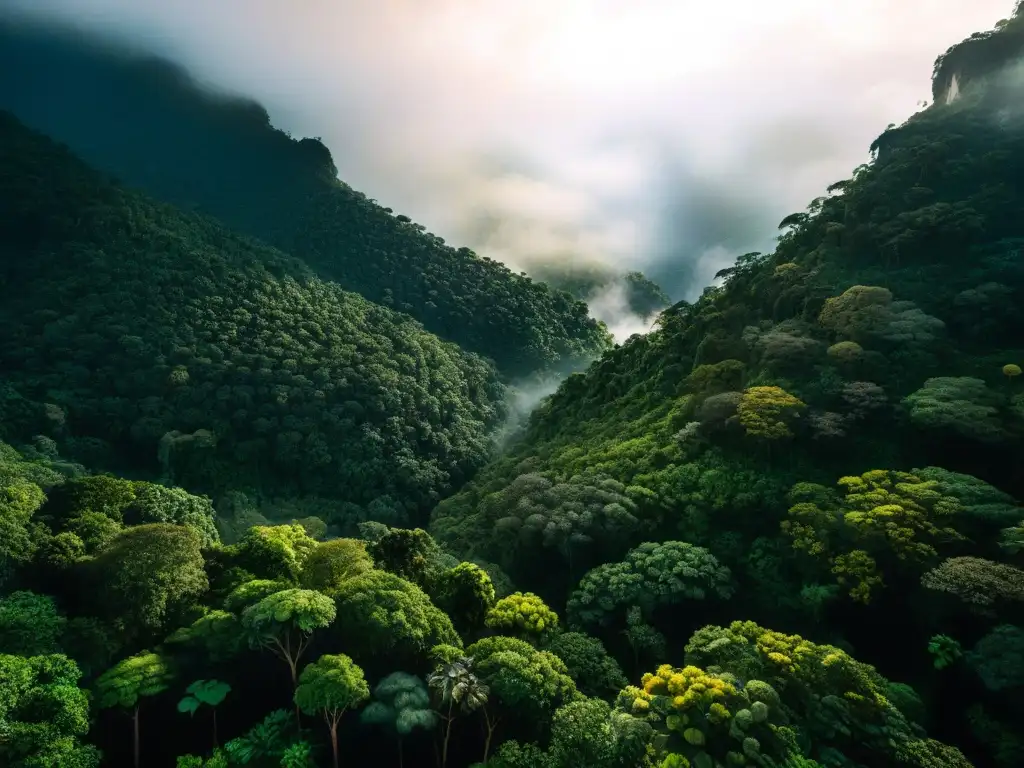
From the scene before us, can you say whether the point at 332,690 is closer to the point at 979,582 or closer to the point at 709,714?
the point at 709,714

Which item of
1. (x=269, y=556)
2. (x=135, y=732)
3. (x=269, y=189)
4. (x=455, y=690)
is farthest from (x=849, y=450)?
(x=269, y=189)

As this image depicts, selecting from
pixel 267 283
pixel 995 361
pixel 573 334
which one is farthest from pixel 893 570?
pixel 573 334

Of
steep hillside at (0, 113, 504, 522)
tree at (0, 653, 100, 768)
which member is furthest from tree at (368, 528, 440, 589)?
steep hillside at (0, 113, 504, 522)

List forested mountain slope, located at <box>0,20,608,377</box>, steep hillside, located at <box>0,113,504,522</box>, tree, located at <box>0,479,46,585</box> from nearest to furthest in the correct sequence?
tree, located at <box>0,479,46,585</box>
steep hillside, located at <box>0,113,504,522</box>
forested mountain slope, located at <box>0,20,608,377</box>

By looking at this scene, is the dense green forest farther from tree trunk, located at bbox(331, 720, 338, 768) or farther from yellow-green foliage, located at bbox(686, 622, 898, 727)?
tree trunk, located at bbox(331, 720, 338, 768)

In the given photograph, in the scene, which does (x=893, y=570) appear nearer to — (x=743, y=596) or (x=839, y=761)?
(x=743, y=596)

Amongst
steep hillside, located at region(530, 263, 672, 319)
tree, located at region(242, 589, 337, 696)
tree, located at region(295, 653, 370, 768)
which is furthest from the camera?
steep hillside, located at region(530, 263, 672, 319)

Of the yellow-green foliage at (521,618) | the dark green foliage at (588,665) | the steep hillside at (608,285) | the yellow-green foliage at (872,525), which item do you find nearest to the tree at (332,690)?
the yellow-green foliage at (521,618)

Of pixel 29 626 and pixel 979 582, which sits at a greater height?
pixel 979 582
